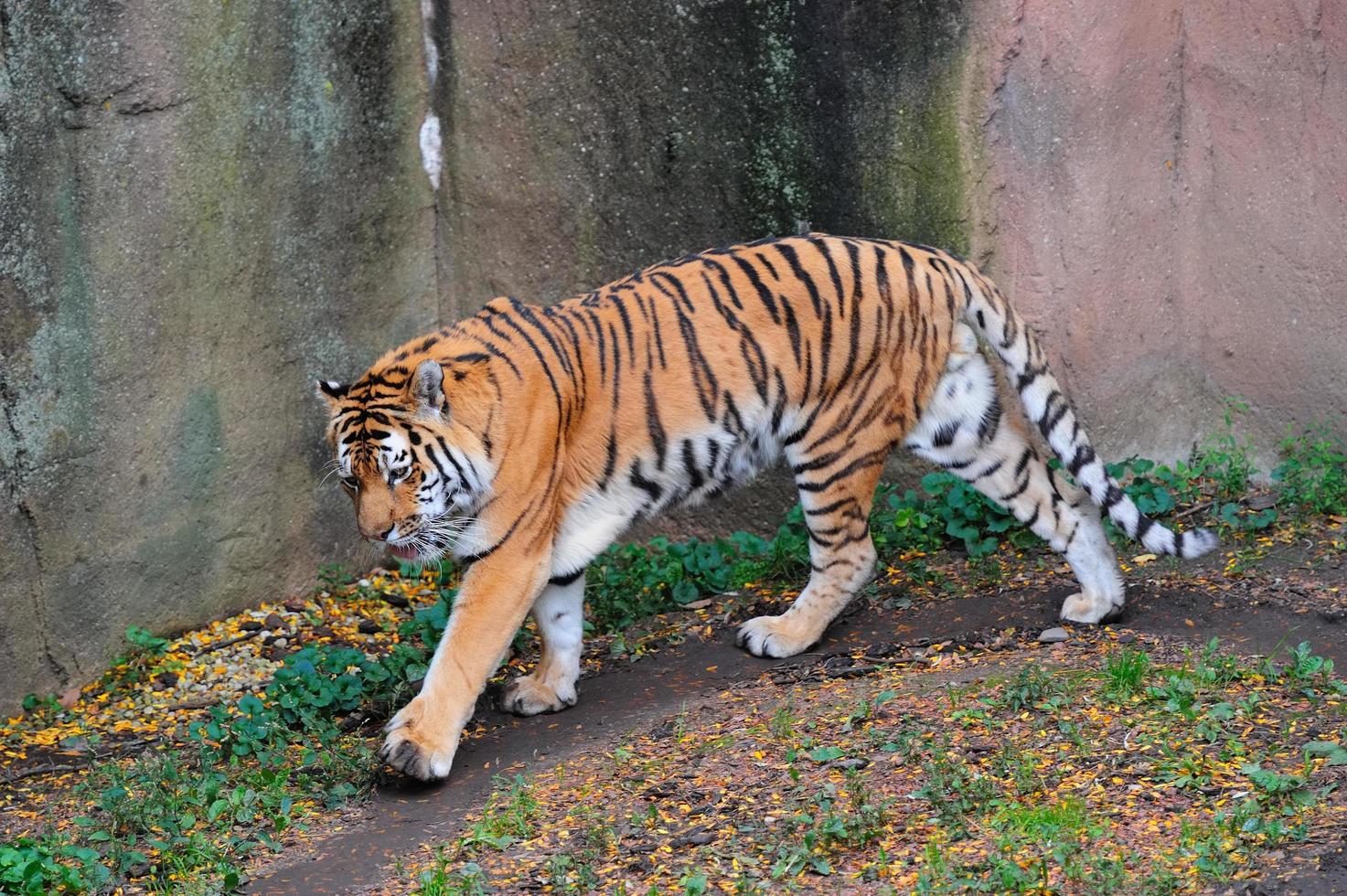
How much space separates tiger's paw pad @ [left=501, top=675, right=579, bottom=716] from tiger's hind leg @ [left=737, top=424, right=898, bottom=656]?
65 centimetres

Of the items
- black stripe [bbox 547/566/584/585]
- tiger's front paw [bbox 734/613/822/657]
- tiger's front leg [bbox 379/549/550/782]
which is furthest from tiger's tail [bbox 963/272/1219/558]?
tiger's front leg [bbox 379/549/550/782]

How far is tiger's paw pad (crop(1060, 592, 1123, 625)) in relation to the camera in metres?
4.91

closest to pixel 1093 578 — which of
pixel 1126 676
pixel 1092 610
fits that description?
pixel 1092 610

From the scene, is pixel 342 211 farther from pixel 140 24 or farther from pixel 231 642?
pixel 231 642

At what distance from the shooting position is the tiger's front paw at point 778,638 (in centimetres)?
505

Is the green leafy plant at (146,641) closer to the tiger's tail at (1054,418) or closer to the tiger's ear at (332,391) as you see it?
the tiger's ear at (332,391)

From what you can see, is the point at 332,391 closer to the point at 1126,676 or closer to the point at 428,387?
the point at 428,387

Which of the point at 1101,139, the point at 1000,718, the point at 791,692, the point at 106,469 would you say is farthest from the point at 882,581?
the point at 106,469

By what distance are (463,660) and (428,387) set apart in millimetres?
789

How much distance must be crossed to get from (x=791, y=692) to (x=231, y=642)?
2196mm

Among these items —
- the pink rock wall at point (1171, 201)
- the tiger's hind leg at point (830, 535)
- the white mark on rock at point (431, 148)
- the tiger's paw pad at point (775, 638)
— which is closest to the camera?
the tiger's hind leg at point (830, 535)

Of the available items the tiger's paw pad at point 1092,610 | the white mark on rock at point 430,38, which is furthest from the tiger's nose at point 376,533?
the white mark on rock at point 430,38

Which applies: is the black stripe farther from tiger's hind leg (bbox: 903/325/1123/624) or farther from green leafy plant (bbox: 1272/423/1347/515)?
green leafy plant (bbox: 1272/423/1347/515)

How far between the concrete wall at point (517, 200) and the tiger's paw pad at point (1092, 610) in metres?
1.10
